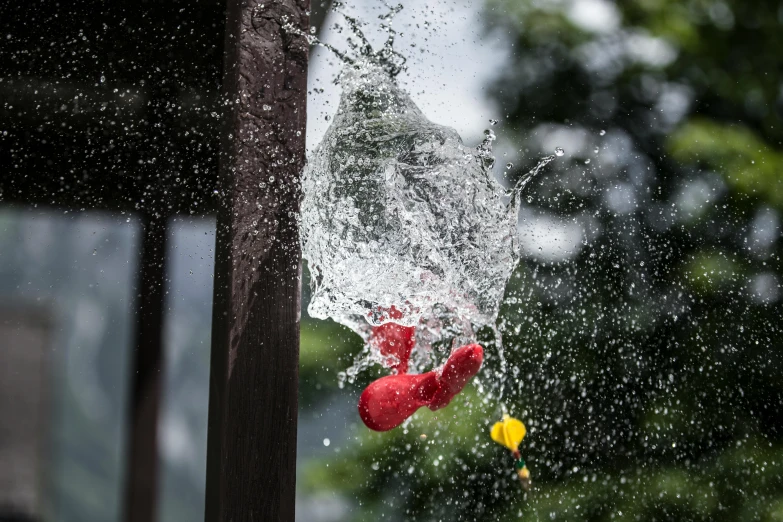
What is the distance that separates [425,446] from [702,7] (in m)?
2.29

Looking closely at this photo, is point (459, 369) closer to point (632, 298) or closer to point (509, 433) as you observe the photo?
point (509, 433)

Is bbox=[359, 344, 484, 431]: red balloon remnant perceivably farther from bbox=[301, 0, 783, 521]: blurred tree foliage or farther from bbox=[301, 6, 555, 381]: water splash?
bbox=[301, 0, 783, 521]: blurred tree foliage

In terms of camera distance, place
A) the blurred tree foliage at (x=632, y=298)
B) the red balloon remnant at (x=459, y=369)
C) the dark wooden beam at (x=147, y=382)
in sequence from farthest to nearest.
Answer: the blurred tree foliage at (x=632, y=298)
the dark wooden beam at (x=147, y=382)
the red balloon remnant at (x=459, y=369)

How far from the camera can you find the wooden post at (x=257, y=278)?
914 mm

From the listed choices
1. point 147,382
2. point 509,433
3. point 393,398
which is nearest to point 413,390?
point 393,398

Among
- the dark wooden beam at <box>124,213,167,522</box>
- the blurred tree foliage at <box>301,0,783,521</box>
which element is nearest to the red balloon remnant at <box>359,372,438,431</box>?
the dark wooden beam at <box>124,213,167,522</box>

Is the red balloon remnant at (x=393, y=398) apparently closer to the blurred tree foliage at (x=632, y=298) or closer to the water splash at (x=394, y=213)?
the water splash at (x=394, y=213)

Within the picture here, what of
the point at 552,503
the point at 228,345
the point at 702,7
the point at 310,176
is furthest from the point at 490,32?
the point at 228,345

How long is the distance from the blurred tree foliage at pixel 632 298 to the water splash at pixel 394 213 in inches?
63.8

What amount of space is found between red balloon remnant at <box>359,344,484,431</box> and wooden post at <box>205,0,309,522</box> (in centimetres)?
12

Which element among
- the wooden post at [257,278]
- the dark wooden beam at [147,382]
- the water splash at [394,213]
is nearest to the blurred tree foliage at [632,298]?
the dark wooden beam at [147,382]

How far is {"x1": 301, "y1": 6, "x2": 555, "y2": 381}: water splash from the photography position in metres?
1.07

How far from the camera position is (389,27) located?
3.81 ft

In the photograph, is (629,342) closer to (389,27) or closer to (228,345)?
(389,27)
